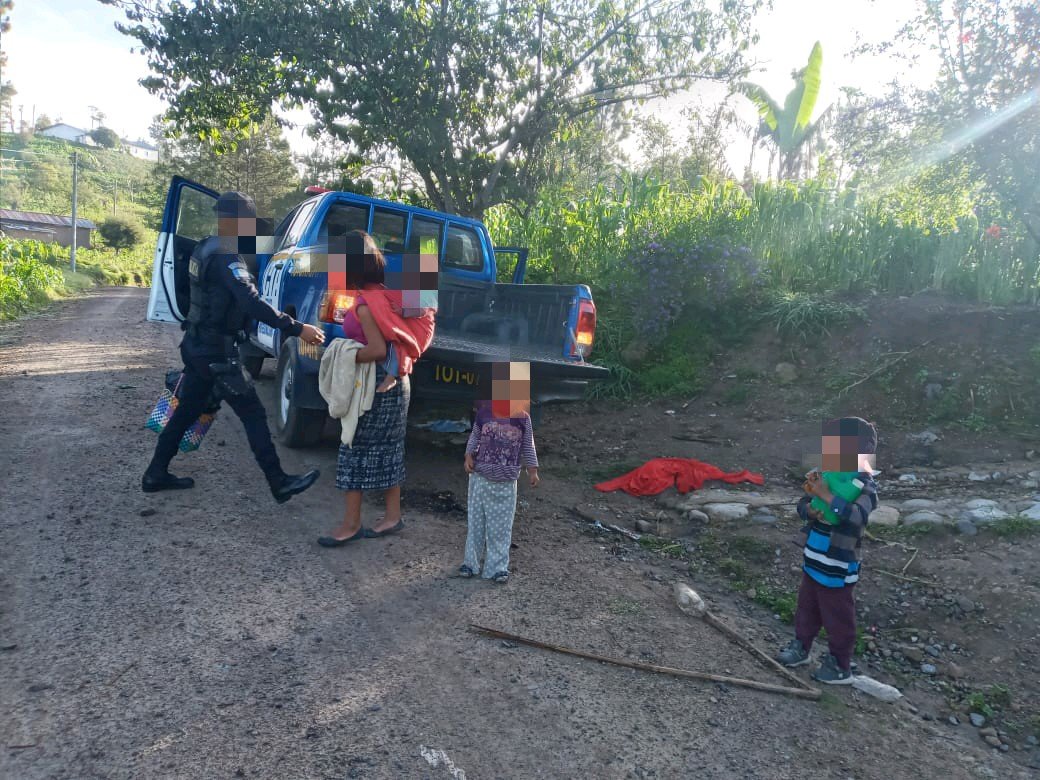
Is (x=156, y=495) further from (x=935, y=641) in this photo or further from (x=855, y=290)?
(x=855, y=290)

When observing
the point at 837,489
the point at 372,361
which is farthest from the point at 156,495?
the point at 837,489

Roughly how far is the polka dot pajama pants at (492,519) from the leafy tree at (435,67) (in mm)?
8201

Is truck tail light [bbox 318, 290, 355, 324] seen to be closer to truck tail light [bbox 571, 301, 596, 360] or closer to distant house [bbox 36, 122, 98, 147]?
truck tail light [bbox 571, 301, 596, 360]

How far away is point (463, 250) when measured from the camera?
696 centimetres

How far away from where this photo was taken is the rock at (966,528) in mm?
4402

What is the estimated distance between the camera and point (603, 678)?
293 cm

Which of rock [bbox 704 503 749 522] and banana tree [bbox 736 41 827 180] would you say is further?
banana tree [bbox 736 41 827 180]

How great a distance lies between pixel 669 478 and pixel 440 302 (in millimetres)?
2603

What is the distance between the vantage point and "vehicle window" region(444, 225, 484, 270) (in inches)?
269

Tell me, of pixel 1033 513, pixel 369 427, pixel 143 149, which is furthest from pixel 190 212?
pixel 143 149

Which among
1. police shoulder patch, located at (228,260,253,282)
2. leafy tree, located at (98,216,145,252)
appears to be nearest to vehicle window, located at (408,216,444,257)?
police shoulder patch, located at (228,260,253,282)

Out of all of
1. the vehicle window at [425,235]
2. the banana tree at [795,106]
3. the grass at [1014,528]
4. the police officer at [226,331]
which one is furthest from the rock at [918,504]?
the banana tree at [795,106]

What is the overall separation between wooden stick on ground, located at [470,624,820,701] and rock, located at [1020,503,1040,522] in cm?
250

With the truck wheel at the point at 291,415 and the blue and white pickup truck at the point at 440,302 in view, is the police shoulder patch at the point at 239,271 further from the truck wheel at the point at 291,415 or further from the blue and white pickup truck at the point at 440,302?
the truck wheel at the point at 291,415
